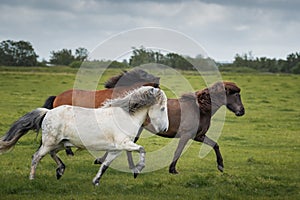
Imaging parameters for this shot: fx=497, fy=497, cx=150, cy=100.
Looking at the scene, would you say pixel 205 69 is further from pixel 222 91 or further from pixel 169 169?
pixel 169 169

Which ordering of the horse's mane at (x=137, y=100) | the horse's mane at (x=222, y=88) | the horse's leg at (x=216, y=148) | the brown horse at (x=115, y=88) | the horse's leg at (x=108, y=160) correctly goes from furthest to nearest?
the horse's mane at (x=222, y=88) < the brown horse at (x=115, y=88) < the horse's leg at (x=216, y=148) < the horse's mane at (x=137, y=100) < the horse's leg at (x=108, y=160)

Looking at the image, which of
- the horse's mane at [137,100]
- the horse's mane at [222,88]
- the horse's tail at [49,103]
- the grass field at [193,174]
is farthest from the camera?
the horse's tail at [49,103]

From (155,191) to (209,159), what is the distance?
4.02 metres

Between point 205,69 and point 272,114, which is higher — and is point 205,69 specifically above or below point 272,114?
above

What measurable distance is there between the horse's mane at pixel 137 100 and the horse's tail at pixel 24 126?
1355 mm

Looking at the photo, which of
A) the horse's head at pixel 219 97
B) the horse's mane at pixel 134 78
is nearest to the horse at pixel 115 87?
the horse's mane at pixel 134 78

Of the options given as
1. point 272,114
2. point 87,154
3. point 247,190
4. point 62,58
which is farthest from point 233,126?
point 62,58

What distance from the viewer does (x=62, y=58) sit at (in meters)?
81.4

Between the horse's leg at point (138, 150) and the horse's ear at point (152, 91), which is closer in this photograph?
the horse's leg at point (138, 150)

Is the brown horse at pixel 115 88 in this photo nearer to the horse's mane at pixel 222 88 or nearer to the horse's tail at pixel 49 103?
the horse's tail at pixel 49 103

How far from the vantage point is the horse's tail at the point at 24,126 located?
9.11 m

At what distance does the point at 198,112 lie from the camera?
431 inches

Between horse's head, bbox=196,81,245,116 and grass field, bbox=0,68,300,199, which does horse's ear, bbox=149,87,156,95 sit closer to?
grass field, bbox=0,68,300,199

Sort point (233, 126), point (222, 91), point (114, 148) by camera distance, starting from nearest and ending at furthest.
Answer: point (114, 148) < point (222, 91) < point (233, 126)
